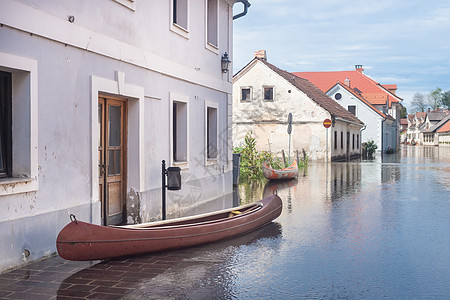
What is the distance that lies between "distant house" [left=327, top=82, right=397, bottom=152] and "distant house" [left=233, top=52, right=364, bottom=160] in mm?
16242

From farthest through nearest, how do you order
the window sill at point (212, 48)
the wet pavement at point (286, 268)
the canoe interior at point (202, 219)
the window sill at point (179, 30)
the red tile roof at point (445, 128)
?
the red tile roof at point (445, 128), the window sill at point (212, 48), the window sill at point (179, 30), the canoe interior at point (202, 219), the wet pavement at point (286, 268)

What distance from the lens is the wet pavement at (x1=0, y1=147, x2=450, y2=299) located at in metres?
5.45

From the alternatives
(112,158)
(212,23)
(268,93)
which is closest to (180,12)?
(212,23)

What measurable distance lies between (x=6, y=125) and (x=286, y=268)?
4.11 m

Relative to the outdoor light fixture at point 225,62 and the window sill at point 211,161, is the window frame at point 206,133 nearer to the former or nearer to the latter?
the window sill at point 211,161

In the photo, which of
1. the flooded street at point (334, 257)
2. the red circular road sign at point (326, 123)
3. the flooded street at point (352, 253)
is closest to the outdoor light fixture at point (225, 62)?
the flooded street at point (352, 253)

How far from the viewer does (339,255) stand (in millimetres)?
7227

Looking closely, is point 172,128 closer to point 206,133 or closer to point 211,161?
point 206,133

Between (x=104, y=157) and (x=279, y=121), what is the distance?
85.8 ft

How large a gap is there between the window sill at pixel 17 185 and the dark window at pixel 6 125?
0.67 ft

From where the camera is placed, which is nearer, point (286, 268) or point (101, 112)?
point (286, 268)

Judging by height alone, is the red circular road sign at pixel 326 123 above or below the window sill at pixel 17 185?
above

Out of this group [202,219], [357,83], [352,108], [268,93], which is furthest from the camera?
[357,83]

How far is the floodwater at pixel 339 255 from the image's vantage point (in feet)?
18.2
